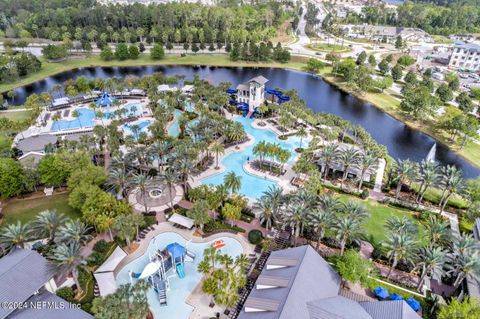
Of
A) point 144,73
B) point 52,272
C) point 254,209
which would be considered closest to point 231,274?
point 254,209

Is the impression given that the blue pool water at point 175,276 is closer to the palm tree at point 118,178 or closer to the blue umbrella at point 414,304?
the palm tree at point 118,178

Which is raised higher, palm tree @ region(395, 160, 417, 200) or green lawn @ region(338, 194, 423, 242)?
palm tree @ region(395, 160, 417, 200)

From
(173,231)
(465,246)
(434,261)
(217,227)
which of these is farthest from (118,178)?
(465,246)

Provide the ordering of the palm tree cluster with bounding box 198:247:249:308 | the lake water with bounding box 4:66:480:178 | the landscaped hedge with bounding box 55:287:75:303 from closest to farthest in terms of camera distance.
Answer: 1. the palm tree cluster with bounding box 198:247:249:308
2. the landscaped hedge with bounding box 55:287:75:303
3. the lake water with bounding box 4:66:480:178

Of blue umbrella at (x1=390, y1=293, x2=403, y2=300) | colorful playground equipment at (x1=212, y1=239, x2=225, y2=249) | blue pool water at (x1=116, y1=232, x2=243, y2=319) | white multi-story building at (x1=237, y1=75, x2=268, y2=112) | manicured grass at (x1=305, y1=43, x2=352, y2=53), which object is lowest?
blue pool water at (x1=116, y1=232, x2=243, y2=319)

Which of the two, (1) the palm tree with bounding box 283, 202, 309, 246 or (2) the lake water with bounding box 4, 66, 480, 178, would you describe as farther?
(2) the lake water with bounding box 4, 66, 480, 178

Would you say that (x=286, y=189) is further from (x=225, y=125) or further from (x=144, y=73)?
(x=144, y=73)

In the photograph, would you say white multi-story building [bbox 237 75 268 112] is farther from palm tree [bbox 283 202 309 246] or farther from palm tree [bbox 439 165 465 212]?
palm tree [bbox 439 165 465 212]

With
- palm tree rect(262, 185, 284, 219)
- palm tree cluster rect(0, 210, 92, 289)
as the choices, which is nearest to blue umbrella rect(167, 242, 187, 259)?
palm tree cluster rect(0, 210, 92, 289)
